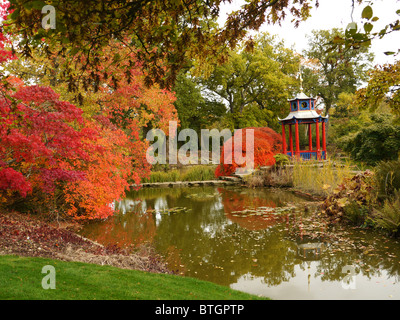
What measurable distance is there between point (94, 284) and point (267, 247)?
10.0ft

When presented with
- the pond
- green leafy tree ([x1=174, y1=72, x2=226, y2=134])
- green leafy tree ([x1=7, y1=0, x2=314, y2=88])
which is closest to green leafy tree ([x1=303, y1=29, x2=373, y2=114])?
green leafy tree ([x1=174, y1=72, x2=226, y2=134])

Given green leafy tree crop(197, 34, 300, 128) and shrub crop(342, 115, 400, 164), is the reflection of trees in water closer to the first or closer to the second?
shrub crop(342, 115, 400, 164)

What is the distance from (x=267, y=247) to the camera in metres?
5.45

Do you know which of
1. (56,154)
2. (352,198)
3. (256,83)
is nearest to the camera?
(56,154)

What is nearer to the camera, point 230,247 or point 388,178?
point 230,247

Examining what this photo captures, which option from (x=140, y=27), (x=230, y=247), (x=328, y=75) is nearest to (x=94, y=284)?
(x=140, y=27)

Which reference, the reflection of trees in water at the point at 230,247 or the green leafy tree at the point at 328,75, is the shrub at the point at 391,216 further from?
the green leafy tree at the point at 328,75

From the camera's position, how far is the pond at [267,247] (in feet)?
12.8

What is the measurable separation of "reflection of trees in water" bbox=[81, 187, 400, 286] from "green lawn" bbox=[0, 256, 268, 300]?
811 mm

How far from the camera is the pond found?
3902 mm

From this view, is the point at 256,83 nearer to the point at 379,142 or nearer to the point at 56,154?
the point at 379,142

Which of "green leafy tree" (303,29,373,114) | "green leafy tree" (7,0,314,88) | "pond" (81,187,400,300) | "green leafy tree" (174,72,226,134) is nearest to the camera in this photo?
"green leafy tree" (7,0,314,88)

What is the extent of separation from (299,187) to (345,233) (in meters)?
5.73
